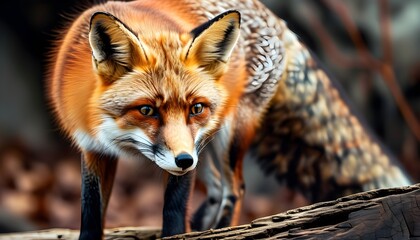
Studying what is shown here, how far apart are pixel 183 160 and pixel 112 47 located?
37cm

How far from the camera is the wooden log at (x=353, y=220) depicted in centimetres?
195

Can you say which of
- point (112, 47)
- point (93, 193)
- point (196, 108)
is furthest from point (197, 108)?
point (93, 193)

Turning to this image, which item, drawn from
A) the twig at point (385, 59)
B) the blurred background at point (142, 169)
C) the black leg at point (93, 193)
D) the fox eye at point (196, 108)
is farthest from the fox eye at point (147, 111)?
the twig at point (385, 59)

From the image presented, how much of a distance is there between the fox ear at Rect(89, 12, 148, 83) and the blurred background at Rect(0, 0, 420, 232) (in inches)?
48.1

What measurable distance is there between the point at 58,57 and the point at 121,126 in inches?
15.0

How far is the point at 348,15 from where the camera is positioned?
3.52m

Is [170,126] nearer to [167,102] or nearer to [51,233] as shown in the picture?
[167,102]

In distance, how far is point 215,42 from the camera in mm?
2223

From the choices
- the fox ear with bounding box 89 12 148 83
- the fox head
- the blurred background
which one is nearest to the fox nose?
the fox head

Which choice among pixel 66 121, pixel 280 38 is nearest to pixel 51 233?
pixel 66 121

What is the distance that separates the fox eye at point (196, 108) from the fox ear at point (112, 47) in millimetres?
184

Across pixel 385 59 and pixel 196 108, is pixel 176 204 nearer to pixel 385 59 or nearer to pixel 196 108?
pixel 196 108

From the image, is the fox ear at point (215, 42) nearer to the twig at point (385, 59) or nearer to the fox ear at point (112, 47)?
the fox ear at point (112, 47)

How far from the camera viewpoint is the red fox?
6.98 feet
